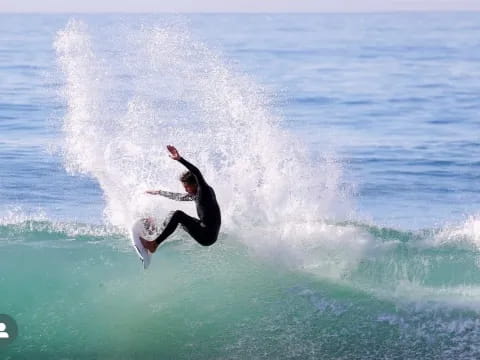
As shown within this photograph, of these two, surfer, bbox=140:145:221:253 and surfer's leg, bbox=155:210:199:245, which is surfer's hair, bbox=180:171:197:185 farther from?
surfer's leg, bbox=155:210:199:245

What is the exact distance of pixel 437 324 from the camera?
1038 centimetres

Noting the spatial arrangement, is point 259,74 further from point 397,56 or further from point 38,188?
point 38,188

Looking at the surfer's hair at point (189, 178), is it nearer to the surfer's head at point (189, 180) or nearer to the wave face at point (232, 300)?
the surfer's head at point (189, 180)

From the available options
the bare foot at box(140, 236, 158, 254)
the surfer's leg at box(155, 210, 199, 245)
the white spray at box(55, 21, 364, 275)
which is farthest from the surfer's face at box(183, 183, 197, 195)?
the white spray at box(55, 21, 364, 275)

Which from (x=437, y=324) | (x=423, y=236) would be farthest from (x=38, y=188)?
(x=437, y=324)

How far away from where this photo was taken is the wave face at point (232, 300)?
10.1m

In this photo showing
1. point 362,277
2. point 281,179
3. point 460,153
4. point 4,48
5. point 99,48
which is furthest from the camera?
point 4,48

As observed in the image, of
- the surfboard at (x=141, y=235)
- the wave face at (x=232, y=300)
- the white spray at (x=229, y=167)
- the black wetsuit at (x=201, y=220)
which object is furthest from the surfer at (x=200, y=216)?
the white spray at (x=229, y=167)

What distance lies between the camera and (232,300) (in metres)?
11.0

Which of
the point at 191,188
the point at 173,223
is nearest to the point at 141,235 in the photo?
the point at 173,223

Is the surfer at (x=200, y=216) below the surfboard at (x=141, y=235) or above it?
above

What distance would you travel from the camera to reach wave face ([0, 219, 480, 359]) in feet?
33.1

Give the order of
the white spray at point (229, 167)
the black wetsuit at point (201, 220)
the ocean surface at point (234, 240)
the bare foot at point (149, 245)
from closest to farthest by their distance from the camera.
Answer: the black wetsuit at point (201, 220) < the bare foot at point (149, 245) < the ocean surface at point (234, 240) < the white spray at point (229, 167)

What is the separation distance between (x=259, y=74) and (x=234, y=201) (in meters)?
24.3
